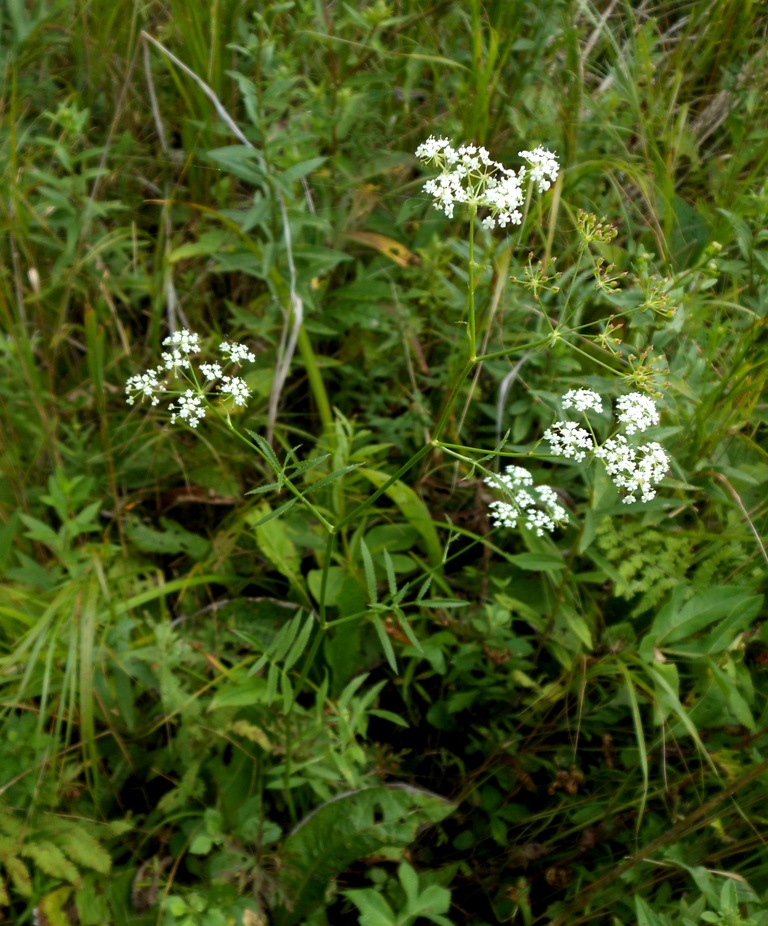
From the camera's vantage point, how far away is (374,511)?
7.29 feet

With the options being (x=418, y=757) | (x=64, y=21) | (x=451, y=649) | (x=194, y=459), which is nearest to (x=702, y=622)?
(x=451, y=649)

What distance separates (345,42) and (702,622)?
2.09m

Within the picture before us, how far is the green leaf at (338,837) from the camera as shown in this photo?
194 centimetres

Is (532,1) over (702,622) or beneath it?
over

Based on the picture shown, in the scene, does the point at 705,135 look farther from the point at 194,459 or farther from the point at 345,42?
the point at 194,459

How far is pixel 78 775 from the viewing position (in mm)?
2184

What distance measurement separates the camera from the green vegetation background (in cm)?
195

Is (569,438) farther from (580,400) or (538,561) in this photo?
(538,561)

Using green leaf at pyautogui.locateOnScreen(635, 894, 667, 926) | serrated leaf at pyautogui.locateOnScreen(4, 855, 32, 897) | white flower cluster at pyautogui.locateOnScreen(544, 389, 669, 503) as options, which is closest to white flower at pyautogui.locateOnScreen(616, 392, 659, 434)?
white flower cluster at pyautogui.locateOnScreen(544, 389, 669, 503)

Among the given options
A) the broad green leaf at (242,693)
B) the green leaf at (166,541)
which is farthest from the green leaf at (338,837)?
the green leaf at (166,541)

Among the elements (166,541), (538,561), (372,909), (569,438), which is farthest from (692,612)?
(166,541)

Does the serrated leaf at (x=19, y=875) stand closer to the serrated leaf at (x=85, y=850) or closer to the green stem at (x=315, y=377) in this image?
the serrated leaf at (x=85, y=850)

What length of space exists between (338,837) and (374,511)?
839 millimetres

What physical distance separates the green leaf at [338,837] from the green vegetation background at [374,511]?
1 centimetres
